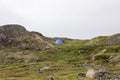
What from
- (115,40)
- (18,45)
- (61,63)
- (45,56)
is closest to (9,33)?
(18,45)

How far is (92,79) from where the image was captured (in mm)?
54031

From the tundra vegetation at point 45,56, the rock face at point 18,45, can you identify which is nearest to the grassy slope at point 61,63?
the tundra vegetation at point 45,56

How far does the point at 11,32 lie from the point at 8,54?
776 inches

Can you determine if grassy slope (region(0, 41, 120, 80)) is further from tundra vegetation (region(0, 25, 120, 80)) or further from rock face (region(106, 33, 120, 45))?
rock face (region(106, 33, 120, 45))

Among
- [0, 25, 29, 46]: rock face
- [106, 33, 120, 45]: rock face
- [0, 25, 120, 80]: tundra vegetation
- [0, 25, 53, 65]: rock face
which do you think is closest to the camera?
[0, 25, 120, 80]: tundra vegetation

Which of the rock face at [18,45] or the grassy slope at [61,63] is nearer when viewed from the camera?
the grassy slope at [61,63]

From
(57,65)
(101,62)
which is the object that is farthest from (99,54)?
(57,65)

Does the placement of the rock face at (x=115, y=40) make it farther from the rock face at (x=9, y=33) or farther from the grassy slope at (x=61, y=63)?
the rock face at (x=9, y=33)

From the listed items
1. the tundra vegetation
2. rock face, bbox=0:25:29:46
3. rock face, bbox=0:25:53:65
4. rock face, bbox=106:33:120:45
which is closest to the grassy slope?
the tundra vegetation

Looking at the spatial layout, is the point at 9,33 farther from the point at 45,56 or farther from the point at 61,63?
the point at 61,63

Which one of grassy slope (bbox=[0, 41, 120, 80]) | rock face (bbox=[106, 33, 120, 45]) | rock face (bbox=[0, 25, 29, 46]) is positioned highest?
rock face (bbox=[0, 25, 29, 46])

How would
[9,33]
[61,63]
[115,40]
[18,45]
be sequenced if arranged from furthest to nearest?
1. [9,33]
2. [18,45]
3. [115,40]
4. [61,63]

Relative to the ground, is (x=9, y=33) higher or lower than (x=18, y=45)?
higher

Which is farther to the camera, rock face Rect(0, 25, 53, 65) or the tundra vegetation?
rock face Rect(0, 25, 53, 65)
